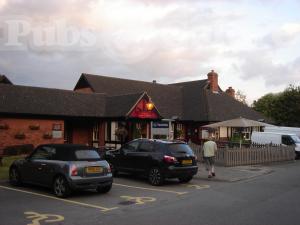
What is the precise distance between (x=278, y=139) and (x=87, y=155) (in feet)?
74.0

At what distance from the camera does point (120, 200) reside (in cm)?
1235

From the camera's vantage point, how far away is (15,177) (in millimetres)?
14594

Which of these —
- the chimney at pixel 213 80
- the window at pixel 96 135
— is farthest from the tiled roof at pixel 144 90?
the window at pixel 96 135

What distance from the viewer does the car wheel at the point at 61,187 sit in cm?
1237

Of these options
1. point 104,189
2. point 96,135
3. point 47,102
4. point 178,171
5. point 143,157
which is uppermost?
point 47,102

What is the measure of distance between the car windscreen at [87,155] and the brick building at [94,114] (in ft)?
29.2

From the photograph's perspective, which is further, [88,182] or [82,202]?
[88,182]

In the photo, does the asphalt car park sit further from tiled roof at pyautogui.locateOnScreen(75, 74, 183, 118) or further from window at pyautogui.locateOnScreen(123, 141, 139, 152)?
tiled roof at pyautogui.locateOnScreen(75, 74, 183, 118)

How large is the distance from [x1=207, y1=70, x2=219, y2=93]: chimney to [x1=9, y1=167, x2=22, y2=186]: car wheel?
110 ft

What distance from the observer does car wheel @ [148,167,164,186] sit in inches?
615

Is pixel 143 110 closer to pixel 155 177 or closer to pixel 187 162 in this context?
pixel 187 162

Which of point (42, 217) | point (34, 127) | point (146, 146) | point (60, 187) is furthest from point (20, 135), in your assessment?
point (42, 217)

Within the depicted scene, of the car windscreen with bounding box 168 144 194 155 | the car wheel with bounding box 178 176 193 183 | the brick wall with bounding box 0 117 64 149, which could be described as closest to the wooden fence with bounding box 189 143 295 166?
the car wheel with bounding box 178 176 193 183

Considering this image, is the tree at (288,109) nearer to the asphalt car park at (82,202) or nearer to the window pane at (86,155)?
the asphalt car park at (82,202)
